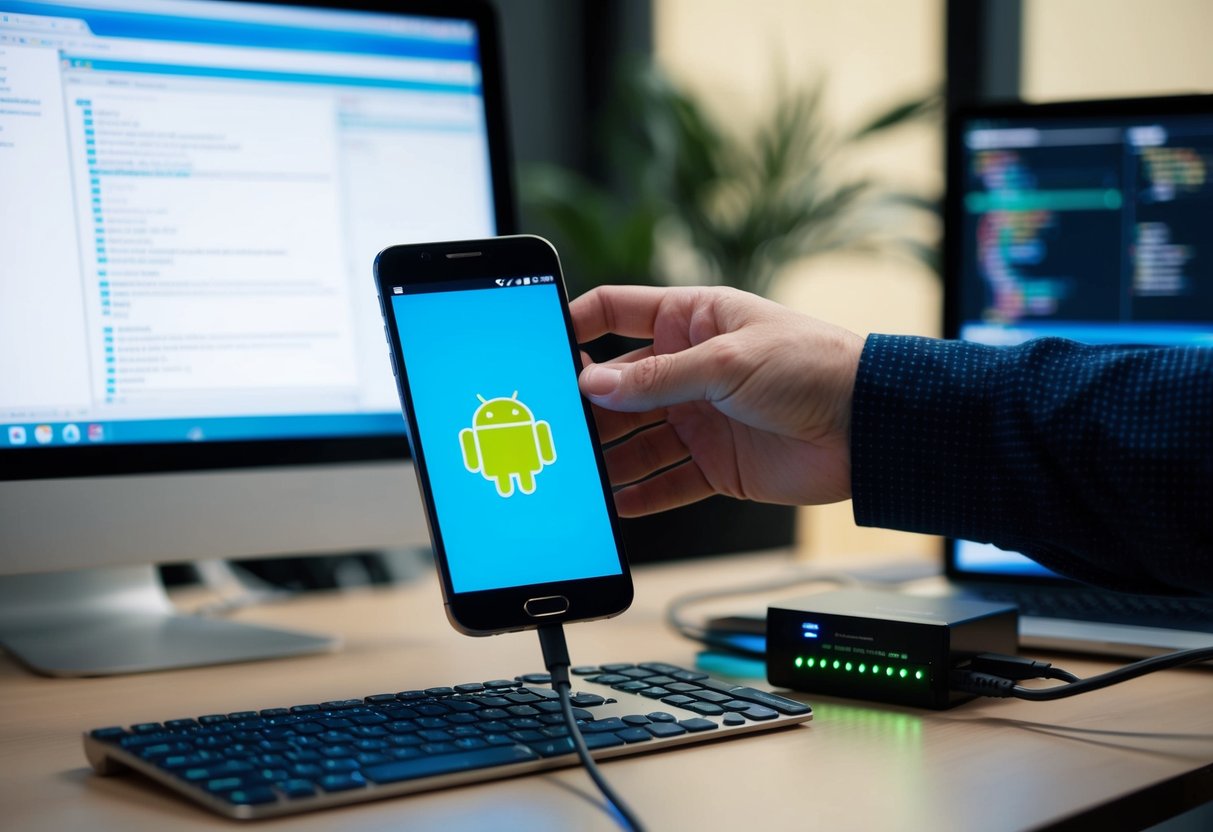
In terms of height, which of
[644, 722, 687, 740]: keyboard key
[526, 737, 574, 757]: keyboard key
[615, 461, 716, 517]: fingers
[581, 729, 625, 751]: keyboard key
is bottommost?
[644, 722, 687, 740]: keyboard key

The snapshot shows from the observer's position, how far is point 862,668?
0.72 m

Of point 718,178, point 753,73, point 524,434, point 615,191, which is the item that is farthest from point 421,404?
point 615,191

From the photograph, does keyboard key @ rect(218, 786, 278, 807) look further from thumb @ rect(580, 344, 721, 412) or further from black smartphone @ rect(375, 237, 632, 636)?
thumb @ rect(580, 344, 721, 412)

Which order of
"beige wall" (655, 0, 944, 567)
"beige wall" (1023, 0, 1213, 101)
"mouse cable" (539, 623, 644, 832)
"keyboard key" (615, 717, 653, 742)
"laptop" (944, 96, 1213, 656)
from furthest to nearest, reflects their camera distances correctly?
"beige wall" (655, 0, 944, 567), "beige wall" (1023, 0, 1213, 101), "laptop" (944, 96, 1213, 656), "keyboard key" (615, 717, 653, 742), "mouse cable" (539, 623, 644, 832)

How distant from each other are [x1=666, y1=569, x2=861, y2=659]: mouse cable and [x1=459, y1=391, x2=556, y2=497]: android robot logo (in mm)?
247

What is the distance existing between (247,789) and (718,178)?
2342mm

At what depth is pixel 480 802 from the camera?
52 cm

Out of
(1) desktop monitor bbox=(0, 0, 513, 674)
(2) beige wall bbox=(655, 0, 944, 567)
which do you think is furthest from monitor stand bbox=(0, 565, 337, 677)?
(2) beige wall bbox=(655, 0, 944, 567)

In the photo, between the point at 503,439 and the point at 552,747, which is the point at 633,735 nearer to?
the point at 552,747

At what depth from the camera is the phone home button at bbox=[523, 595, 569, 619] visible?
0.65 meters

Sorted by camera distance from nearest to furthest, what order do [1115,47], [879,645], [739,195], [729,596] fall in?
1. [879,645]
2. [729,596]
3. [1115,47]
4. [739,195]

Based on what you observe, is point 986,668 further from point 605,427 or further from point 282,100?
point 282,100

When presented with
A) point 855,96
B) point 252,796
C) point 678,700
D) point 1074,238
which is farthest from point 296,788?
point 855,96

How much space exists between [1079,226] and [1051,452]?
41cm
